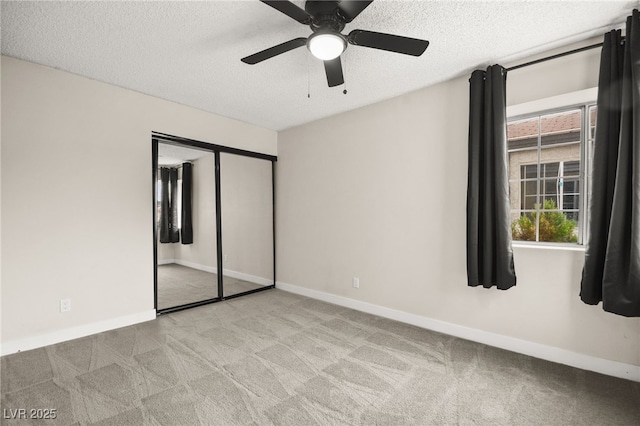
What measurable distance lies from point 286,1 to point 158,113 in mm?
2600

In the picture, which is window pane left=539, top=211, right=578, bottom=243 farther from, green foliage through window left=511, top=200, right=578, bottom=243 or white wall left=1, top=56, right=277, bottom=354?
white wall left=1, top=56, right=277, bottom=354

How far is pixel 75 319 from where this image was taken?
2885mm

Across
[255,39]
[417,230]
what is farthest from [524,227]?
[255,39]

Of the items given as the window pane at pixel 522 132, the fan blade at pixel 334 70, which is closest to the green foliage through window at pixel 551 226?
the window pane at pixel 522 132

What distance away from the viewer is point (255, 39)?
232 cm

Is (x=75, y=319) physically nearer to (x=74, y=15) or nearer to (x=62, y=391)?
(x=62, y=391)

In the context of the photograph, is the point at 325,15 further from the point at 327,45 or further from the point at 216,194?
the point at 216,194

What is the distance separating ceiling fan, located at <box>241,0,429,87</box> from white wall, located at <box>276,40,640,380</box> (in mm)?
1419

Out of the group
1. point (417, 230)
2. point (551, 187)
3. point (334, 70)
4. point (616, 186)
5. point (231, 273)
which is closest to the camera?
point (616, 186)

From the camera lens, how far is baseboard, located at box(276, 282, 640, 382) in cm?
221

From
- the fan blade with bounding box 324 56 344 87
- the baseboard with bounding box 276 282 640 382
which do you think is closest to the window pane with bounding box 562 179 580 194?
the baseboard with bounding box 276 282 640 382

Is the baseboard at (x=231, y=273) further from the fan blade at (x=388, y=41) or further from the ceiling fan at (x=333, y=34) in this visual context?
the fan blade at (x=388, y=41)

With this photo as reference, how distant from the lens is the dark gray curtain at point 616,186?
196 centimetres

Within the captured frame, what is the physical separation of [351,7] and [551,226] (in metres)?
2.51
